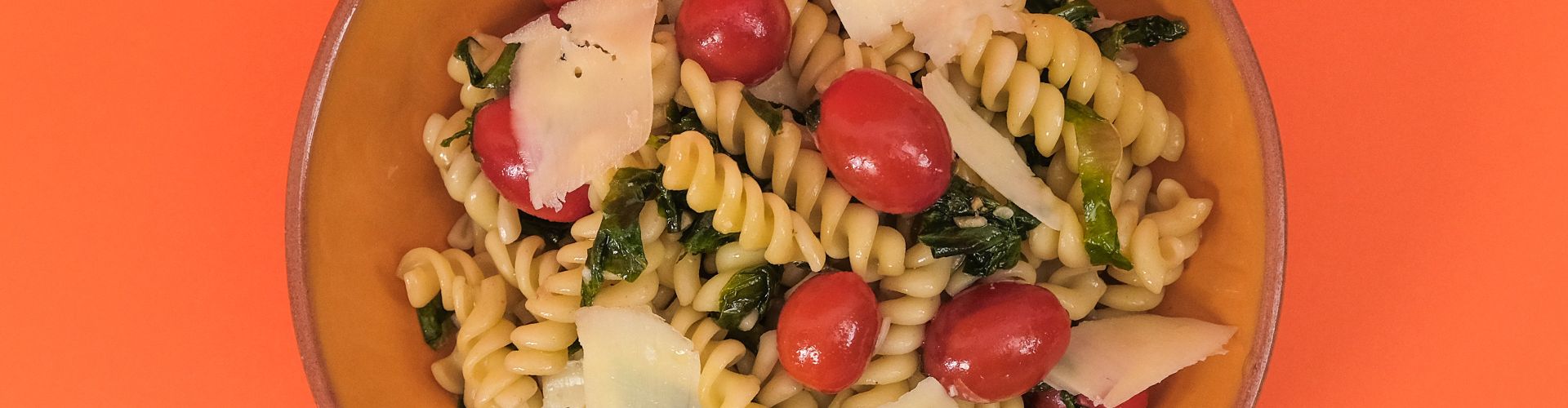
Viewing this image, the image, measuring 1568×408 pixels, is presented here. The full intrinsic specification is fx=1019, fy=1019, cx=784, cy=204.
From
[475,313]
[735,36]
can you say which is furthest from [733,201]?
[475,313]

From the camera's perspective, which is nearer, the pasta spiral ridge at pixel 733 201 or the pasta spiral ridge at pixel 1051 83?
the pasta spiral ridge at pixel 733 201

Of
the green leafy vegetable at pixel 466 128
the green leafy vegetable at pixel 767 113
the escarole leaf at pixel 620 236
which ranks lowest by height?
the escarole leaf at pixel 620 236

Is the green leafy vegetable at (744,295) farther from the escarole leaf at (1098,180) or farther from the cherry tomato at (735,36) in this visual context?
the escarole leaf at (1098,180)

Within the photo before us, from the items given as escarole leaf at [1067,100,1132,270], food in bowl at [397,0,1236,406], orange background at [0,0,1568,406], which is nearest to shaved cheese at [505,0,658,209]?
food in bowl at [397,0,1236,406]

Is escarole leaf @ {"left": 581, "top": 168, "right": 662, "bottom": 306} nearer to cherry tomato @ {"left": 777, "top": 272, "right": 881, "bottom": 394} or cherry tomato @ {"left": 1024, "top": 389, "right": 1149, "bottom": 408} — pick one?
cherry tomato @ {"left": 777, "top": 272, "right": 881, "bottom": 394}

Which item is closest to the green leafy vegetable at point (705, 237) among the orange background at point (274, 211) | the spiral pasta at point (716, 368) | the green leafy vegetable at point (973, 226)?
the spiral pasta at point (716, 368)
